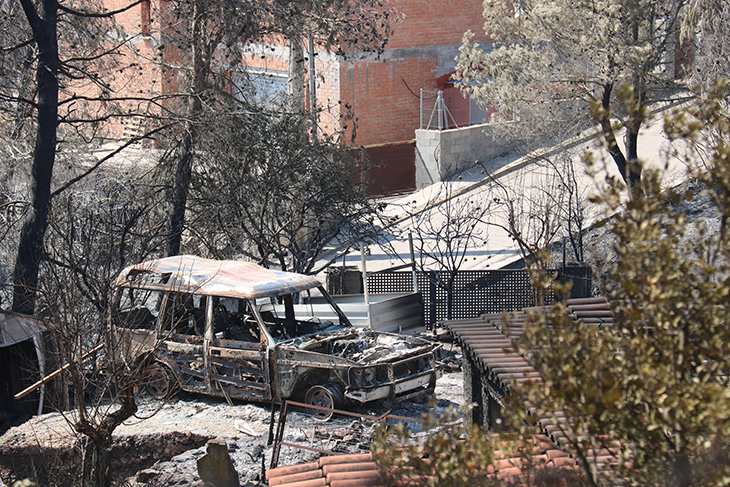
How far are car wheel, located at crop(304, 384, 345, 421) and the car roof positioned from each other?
4.45 feet

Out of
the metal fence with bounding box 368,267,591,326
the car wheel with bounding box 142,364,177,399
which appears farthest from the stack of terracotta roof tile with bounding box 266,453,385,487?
the metal fence with bounding box 368,267,591,326

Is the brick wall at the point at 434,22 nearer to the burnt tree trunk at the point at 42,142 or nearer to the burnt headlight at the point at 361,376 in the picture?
the burnt tree trunk at the point at 42,142

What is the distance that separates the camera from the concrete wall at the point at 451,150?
77.3 ft

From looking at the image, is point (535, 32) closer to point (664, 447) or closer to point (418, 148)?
point (418, 148)

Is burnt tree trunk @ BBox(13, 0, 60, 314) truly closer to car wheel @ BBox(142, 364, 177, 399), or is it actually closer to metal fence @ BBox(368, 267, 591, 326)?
car wheel @ BBox(142, 364, 177, 399)

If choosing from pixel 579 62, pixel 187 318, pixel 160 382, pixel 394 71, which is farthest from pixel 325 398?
pixel 394 71

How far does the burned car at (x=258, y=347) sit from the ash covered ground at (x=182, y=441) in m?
0.31

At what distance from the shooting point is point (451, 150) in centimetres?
2381

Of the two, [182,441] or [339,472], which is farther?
[182,441]

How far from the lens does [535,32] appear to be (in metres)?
17.6

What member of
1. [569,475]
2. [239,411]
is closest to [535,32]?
[239,411]

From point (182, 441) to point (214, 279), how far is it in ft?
7.00

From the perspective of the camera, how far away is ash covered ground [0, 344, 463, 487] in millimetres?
7875

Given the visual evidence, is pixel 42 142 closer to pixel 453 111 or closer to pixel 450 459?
pixel 450 459
